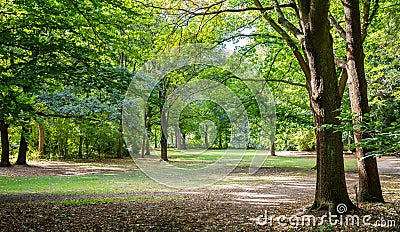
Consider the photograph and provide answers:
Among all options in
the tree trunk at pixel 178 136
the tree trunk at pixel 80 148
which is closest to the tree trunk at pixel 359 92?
the tree trunk at pixel 178 136

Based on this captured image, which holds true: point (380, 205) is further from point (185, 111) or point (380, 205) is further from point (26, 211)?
point (185, 111)

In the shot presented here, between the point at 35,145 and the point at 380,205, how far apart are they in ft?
86.8

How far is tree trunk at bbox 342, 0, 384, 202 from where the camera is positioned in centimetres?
707

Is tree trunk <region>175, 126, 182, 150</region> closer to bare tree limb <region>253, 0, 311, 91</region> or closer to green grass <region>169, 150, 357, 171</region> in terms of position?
green grass <region>169, 150, 357, 171</region>

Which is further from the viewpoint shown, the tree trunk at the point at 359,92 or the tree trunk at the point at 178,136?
the tree trunk at the point at 178,136

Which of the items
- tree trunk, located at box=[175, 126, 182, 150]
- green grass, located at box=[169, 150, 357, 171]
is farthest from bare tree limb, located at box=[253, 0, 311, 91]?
green grass, located at box=[169, 150, 357, 171]

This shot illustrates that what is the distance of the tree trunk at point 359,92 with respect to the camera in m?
7.07

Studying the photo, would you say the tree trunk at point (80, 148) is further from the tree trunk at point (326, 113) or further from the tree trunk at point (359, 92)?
the tree trunk at point (326, 113)

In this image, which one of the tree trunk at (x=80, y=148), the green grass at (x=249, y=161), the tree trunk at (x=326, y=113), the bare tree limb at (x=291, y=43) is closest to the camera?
the tree trunk at (x=326, y=113)

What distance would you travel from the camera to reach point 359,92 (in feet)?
23.2

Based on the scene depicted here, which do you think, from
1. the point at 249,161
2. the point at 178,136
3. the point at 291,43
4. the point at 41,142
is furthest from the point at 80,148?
the point at 291,43

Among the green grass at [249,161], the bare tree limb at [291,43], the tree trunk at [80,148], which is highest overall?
the bare tree limb at [291,43]

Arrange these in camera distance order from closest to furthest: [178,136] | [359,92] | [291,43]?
[359,92] → [291,43] → [178,136]

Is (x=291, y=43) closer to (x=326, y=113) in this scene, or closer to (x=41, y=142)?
(x=326, y=113)
